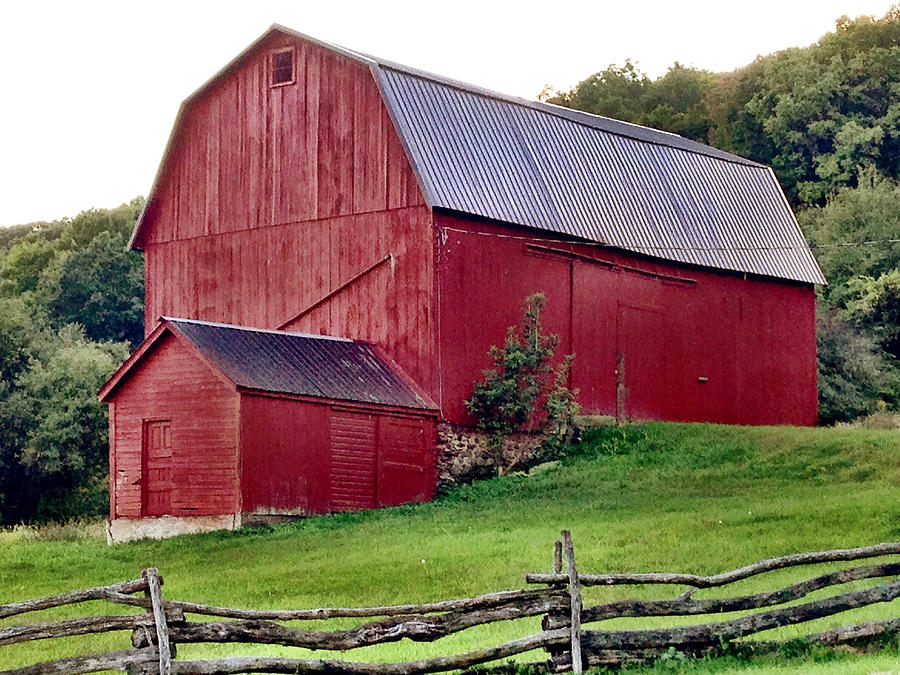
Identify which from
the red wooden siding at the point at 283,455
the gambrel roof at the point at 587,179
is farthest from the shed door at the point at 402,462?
the gambrel roof at the point at 587,179

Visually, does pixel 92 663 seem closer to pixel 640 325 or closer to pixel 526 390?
pixel 526 390

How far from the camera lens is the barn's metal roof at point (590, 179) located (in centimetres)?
3547

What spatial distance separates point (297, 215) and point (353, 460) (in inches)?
250

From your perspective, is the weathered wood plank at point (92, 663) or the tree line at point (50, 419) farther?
the tree line at point (50, 419)

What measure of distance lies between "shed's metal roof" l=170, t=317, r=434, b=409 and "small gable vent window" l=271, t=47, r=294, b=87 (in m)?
5.62

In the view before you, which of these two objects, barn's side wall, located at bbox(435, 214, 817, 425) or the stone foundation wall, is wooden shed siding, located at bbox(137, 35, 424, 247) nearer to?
barn's side wall, located at bbox(435, 214, 817, 425)

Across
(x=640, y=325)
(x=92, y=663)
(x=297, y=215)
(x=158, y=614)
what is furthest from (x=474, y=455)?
(x=92, y=663)

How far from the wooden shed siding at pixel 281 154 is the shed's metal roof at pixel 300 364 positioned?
313 cm

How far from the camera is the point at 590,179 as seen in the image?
3894 centimetres

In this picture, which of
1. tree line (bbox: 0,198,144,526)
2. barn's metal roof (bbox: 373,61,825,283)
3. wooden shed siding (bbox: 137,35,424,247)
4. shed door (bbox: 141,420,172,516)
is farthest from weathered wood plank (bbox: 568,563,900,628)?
tree line (bbox: 0,198,144,526)

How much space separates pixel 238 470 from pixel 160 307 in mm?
9274

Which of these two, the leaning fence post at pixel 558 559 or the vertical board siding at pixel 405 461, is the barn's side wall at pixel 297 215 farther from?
the leaning fence post at pixel 558 559

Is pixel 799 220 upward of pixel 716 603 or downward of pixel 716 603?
upward

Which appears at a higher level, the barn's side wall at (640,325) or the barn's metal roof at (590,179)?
the barn's metal roof at (590,179)
